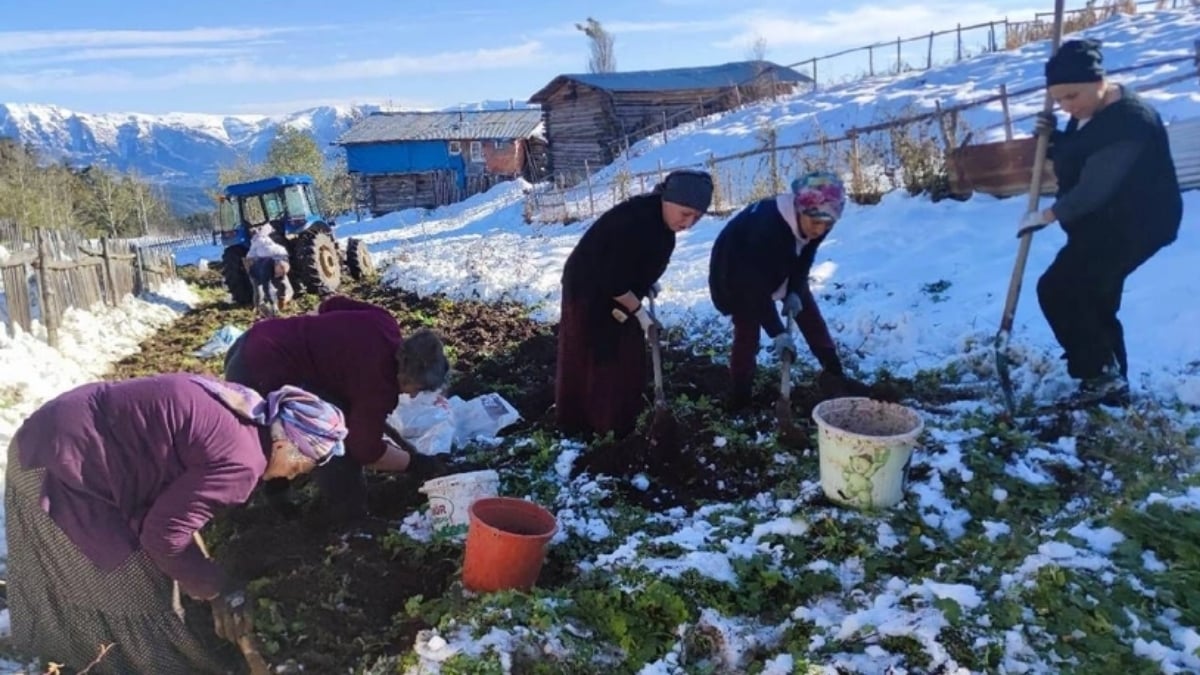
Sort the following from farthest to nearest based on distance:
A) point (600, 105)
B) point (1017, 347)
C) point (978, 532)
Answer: point (600, 105) → point (1017, 347) → point (978, 532)

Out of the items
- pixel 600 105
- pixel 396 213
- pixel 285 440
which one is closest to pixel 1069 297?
pixel 285 440

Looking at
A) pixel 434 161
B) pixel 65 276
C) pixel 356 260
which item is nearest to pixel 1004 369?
pixel 65 276

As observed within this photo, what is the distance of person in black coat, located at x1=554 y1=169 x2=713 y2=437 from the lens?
429 cm

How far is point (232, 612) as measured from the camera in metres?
2.79

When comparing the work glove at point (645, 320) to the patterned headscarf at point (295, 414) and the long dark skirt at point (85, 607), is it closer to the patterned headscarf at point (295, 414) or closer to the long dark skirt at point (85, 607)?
the patterned headscarf at point (295, 414)

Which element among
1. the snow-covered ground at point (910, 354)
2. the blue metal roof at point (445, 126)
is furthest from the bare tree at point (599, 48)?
the snow-covered ground at point (910, 354)

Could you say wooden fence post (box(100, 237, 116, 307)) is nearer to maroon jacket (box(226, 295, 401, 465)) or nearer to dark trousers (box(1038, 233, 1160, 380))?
maroon jacket (box(226, 295, 401, 465))

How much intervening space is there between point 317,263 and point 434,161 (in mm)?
26760

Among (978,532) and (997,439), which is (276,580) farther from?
(997,439)

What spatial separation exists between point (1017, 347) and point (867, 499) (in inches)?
95.9

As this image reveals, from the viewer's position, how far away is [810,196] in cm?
409

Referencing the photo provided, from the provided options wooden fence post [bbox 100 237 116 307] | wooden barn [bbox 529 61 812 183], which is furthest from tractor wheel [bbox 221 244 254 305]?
wooden barn [bbox 529 61 812 183]

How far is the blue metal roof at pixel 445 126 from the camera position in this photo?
38.1 metres

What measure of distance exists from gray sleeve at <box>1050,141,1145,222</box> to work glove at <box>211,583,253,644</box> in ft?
13.2
